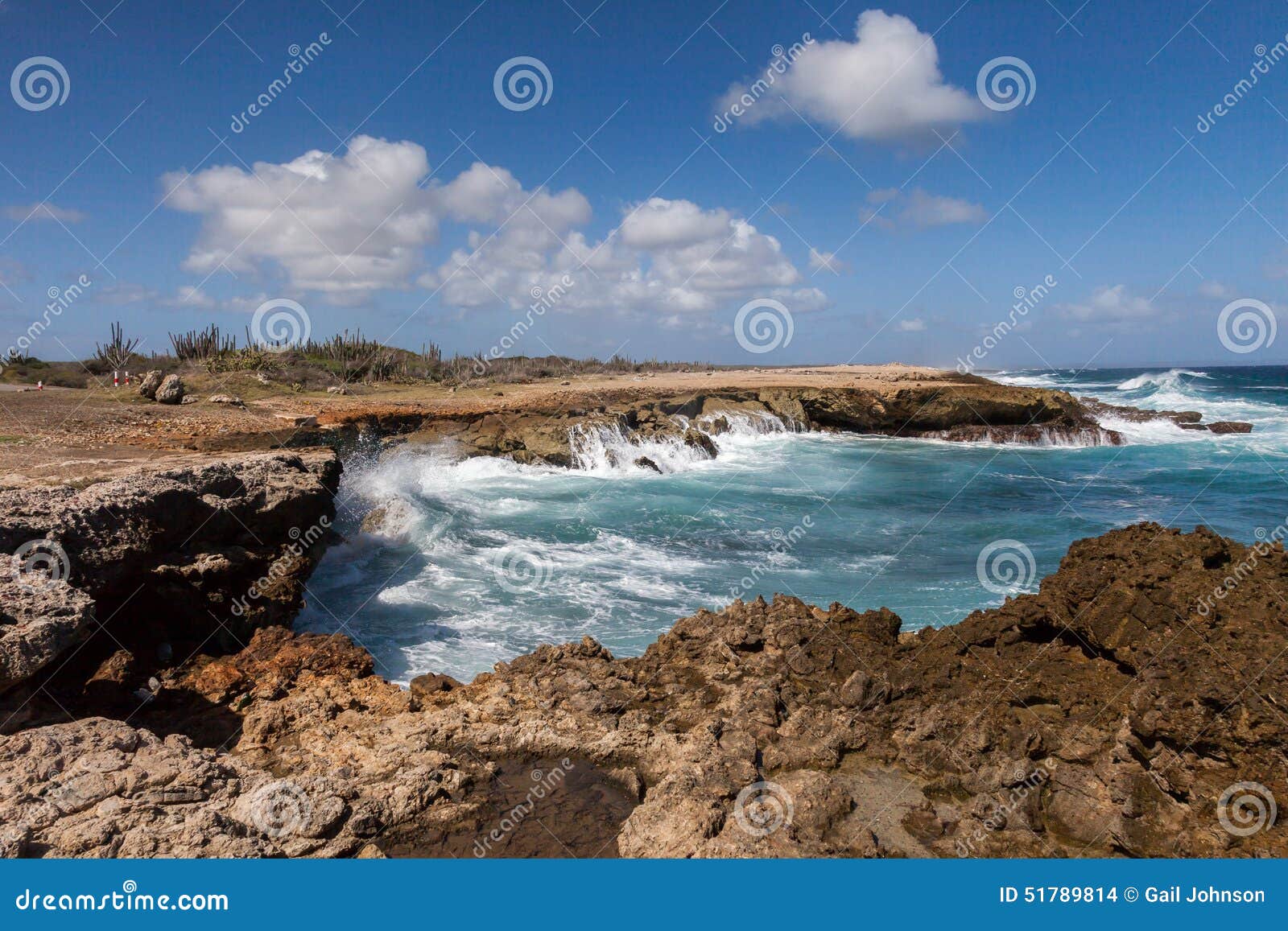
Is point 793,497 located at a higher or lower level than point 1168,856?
higher

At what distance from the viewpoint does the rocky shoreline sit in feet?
14.4

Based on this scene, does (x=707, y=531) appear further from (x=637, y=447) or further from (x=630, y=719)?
(x=630, y=719)

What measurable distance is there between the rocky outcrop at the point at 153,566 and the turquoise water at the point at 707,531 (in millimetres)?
1406

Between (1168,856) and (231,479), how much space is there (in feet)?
31.3

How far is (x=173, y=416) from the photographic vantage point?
15500 mm

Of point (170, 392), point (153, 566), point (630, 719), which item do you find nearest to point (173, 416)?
point (170, 392)

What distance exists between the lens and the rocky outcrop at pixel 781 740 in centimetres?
438

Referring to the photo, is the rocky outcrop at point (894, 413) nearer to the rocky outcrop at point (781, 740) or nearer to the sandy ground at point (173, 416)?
the sandy ground at point (173, 416)

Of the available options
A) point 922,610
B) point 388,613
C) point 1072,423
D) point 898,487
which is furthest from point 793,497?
point 1072,423

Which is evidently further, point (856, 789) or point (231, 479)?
point (231, 479)

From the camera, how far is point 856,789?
523cm

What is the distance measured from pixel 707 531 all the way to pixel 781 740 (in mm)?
9335

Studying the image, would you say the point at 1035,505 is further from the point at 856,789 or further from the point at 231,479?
the point at 231,479

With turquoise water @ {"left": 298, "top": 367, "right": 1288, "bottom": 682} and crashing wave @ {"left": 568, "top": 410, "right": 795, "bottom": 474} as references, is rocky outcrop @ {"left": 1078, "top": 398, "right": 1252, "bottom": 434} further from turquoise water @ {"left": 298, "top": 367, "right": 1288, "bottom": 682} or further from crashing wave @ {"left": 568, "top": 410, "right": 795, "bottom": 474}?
crashing wave @ {"left": 568, "top": 410, "right": 795, "bottom": 474}
